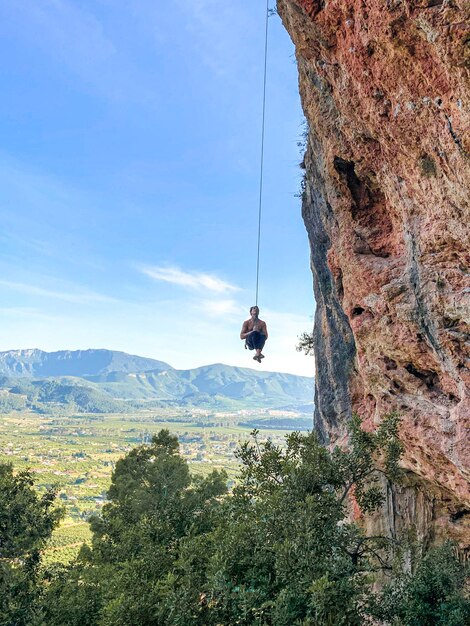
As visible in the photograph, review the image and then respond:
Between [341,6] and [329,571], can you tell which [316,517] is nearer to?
[329,571]


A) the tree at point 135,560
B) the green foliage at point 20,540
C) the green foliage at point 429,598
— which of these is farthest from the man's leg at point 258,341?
the green foliage at point 20,540

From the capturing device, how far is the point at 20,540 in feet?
43.3

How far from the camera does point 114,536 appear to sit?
52.2 ft

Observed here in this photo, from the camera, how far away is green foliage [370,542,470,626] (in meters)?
7.23

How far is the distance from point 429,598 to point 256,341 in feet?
31.5

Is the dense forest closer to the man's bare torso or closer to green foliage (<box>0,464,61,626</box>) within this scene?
green foliage (<box>0,464,61,626</box>)

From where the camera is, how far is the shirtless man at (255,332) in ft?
52.1

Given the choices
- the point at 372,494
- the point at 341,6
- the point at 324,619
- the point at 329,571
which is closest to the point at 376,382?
the point at 372,494

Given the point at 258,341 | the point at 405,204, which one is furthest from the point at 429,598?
the point at 258,341

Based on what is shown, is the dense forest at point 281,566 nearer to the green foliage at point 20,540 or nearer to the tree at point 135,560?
the tree at point 135,560

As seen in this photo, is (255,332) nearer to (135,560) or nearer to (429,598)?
(135,560)

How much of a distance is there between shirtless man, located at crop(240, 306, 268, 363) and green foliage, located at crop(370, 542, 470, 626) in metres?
8.81

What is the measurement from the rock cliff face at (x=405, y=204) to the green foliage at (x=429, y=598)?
1459 millimetres

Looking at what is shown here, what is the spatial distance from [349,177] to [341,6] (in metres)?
3.69
